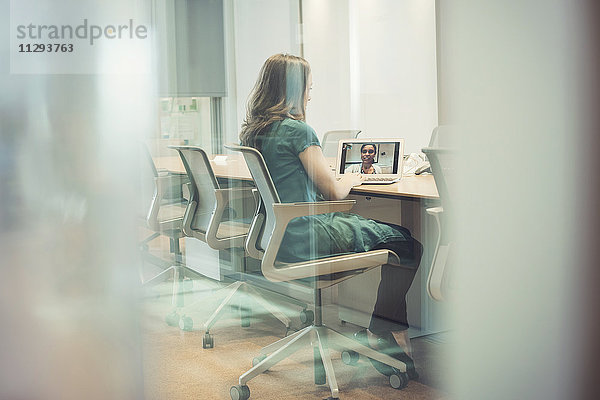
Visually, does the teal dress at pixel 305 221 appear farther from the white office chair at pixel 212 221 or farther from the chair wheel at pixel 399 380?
the chair wheel at pixel 399 380

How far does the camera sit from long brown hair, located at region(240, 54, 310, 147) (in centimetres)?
186

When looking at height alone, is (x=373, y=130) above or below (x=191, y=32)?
below

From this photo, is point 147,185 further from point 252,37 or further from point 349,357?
point 349,357

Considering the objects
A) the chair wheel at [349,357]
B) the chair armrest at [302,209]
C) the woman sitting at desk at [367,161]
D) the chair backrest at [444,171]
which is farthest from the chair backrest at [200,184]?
the chair backrest at [444,171]

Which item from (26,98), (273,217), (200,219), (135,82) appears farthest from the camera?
(273,217)

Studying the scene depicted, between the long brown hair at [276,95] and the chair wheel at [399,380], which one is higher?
the long brown hair at [276,95]

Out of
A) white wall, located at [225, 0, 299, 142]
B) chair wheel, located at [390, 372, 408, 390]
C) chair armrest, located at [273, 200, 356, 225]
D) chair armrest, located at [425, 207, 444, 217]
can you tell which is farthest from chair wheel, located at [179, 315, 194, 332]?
chair armrest, located at [425, 207, 444, 217]

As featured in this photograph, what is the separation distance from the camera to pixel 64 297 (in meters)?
1.65

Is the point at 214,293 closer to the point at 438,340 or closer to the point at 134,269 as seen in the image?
the point at 134,269

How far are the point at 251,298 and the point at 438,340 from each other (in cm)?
70

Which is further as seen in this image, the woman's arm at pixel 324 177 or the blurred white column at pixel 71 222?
the woman's arm at pixel 324 177

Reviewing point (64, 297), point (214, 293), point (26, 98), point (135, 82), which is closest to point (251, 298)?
point (214, 293)

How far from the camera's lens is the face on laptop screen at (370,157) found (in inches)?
79.8

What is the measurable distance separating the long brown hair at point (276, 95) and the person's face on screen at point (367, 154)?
242 mm
